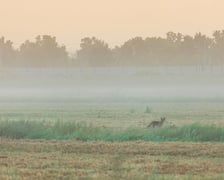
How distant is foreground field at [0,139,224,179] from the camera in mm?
14539

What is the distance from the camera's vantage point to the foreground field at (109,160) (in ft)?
47.7

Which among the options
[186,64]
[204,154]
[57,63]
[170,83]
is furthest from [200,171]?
[57,63]

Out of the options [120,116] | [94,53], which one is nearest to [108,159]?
[120,116]

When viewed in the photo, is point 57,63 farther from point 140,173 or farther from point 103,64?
point 140,173

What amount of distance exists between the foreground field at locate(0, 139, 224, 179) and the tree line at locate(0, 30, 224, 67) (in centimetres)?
10289

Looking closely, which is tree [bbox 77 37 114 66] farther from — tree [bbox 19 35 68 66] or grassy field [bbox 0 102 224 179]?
grassy field [bbox 0 102 224 179]

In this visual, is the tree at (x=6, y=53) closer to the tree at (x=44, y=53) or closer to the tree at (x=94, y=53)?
the tree at (x=44, y=53)

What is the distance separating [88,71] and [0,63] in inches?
933

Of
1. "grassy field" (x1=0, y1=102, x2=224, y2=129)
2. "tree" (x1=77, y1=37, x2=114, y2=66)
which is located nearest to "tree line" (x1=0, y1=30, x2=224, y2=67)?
"tree" (x1=77, y1=37, x2=114, y2=66)

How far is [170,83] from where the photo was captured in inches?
4018

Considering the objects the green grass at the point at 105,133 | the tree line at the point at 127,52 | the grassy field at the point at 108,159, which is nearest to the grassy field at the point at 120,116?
the green grass at the point at 105,133

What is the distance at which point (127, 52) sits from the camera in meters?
130

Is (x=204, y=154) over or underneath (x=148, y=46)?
underneath

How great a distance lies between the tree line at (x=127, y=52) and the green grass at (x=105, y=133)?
99692 millimetres
